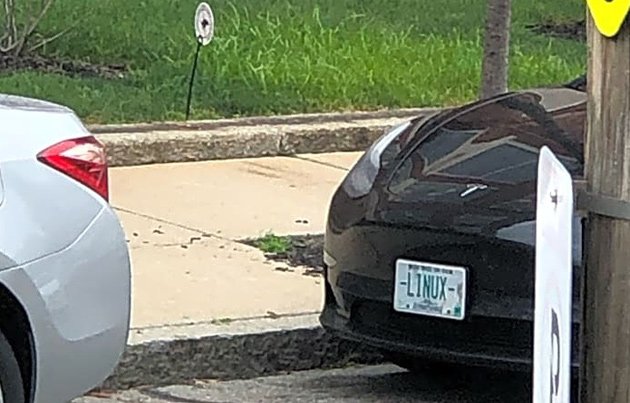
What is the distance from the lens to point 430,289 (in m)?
5.22

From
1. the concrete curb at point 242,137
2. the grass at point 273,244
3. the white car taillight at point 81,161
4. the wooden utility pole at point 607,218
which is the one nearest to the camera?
the wooden utility pole at point 607,218

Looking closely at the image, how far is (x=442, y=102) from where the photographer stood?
1027 cm

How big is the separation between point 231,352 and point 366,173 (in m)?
0.85

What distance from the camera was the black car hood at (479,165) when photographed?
17.1 ft

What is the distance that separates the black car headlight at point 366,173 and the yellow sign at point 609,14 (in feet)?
9.20

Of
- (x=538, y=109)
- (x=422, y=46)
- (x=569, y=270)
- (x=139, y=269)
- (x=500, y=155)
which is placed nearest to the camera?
(x=569, y=270)

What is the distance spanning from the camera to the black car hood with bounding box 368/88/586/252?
520 cm

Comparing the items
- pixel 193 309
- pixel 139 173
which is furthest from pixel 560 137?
pixel 139 173

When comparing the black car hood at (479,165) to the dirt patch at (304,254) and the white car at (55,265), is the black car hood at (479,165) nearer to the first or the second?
the white car at (55,265)

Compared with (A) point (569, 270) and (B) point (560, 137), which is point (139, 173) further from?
(A) point (569, 270)

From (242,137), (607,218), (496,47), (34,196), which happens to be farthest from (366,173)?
(242,137)

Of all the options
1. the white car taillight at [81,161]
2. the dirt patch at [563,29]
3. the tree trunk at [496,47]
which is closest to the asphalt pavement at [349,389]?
the white car taillight at [81,161]

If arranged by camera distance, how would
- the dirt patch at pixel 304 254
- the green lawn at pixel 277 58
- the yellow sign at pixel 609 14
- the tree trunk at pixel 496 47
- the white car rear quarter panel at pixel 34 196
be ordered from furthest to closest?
the green lawn at pixel 277 58 < the tree trunk at pixel 496 47 < the dirt patch at pixel 304 254 < the white car rear quarter panel at pixel 34 196 < the yellow sign at pixel 609 14

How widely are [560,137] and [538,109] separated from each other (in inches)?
13.7
